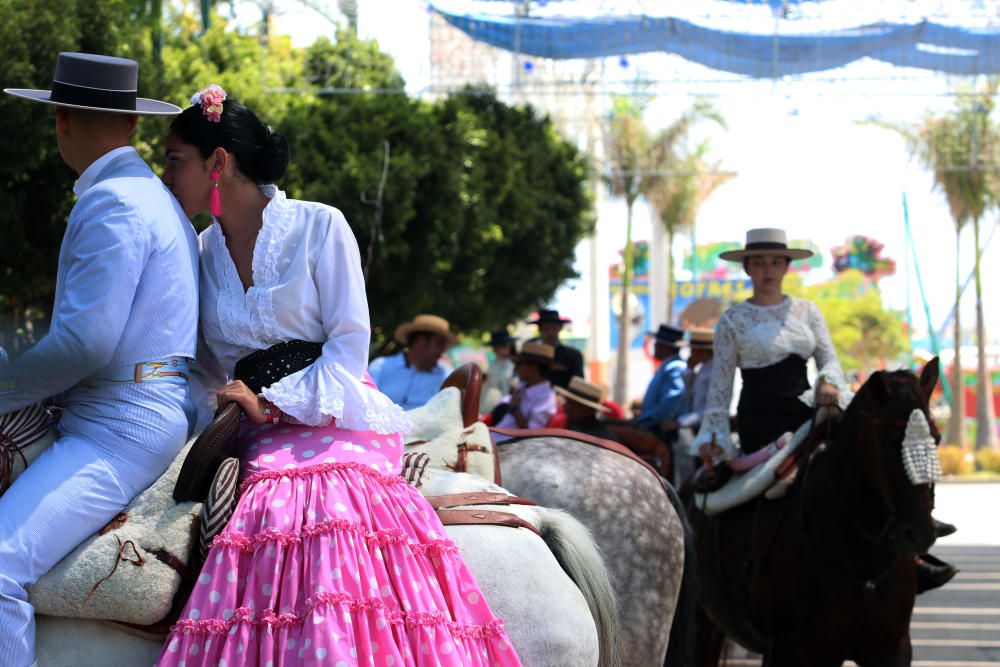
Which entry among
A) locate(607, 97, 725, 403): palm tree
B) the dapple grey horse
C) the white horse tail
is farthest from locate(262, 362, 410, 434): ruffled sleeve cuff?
locate(607, 97, 725, 403): palm tree

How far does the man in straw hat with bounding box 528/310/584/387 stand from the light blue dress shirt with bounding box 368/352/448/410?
217 cm

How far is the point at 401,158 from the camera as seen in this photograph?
16469 mm

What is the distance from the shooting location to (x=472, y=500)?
3652mm

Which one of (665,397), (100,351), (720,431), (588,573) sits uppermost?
(100,351)

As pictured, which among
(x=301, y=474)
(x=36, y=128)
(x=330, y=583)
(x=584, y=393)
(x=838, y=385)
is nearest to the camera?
(x=330, y=583)

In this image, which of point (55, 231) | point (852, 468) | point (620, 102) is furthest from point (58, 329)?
point (620, 102)

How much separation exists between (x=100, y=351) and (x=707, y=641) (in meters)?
5.31

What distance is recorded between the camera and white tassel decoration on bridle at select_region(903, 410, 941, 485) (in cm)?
577

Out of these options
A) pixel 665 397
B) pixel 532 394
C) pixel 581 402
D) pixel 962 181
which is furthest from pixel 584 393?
pixel 962 181

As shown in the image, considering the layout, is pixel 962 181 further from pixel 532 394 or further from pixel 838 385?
pixel 838 385

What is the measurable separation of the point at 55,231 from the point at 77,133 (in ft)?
26.2

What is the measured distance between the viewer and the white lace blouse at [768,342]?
263 inches

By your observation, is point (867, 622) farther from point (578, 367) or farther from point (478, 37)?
point (478, 37)

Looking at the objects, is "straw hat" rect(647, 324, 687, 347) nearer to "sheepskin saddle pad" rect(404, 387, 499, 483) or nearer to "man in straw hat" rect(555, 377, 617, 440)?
"man in straw hat" rect(555, 377, 617, 440)
